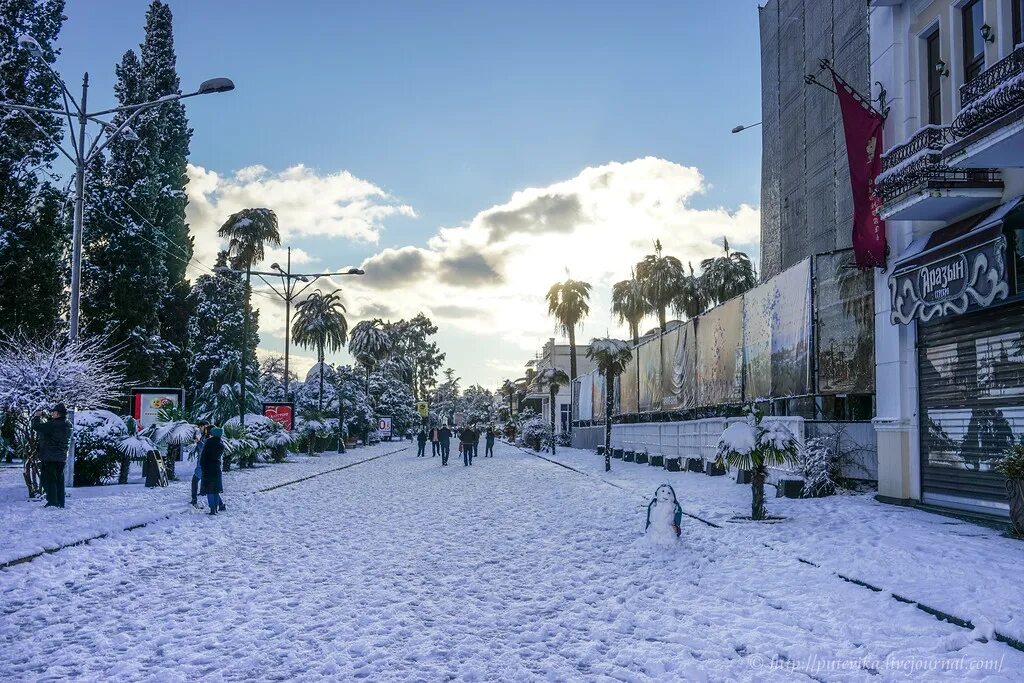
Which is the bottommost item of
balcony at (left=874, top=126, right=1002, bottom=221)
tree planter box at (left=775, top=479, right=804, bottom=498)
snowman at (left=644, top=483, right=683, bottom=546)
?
tree planter box at (left=775, top=479, right=804, bottom=498)

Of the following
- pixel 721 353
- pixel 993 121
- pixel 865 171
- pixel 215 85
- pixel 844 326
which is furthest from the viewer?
pixel 721 353

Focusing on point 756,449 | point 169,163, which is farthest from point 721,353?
point 169,163

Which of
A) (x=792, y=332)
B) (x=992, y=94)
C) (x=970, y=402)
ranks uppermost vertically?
(x=992, y=94)

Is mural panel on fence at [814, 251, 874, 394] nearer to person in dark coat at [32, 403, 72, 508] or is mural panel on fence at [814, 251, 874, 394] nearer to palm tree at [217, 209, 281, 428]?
person in dark coat at [32, 403, 72, 508]

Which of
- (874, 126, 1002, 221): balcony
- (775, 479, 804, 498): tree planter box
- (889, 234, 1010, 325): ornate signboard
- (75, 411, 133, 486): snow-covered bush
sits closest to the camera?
(889, 234, 1010, 325): ornate signboard

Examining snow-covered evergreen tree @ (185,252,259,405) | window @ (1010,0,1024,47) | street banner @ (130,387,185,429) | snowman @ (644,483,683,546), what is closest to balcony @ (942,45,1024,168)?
window @ (1010,0,1024,47)

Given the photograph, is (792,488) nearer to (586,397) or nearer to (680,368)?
(680,368)

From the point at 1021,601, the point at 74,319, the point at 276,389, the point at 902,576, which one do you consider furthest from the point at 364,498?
the point at 276,389

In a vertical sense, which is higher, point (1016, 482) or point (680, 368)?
point (680, 368)

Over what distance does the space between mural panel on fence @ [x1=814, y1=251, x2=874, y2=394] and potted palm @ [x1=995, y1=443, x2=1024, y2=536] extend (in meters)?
6.48

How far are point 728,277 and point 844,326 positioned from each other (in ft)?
117

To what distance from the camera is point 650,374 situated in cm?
3819

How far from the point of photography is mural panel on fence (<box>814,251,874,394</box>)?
17875mm

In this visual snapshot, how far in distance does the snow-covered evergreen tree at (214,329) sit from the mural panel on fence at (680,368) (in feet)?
124
